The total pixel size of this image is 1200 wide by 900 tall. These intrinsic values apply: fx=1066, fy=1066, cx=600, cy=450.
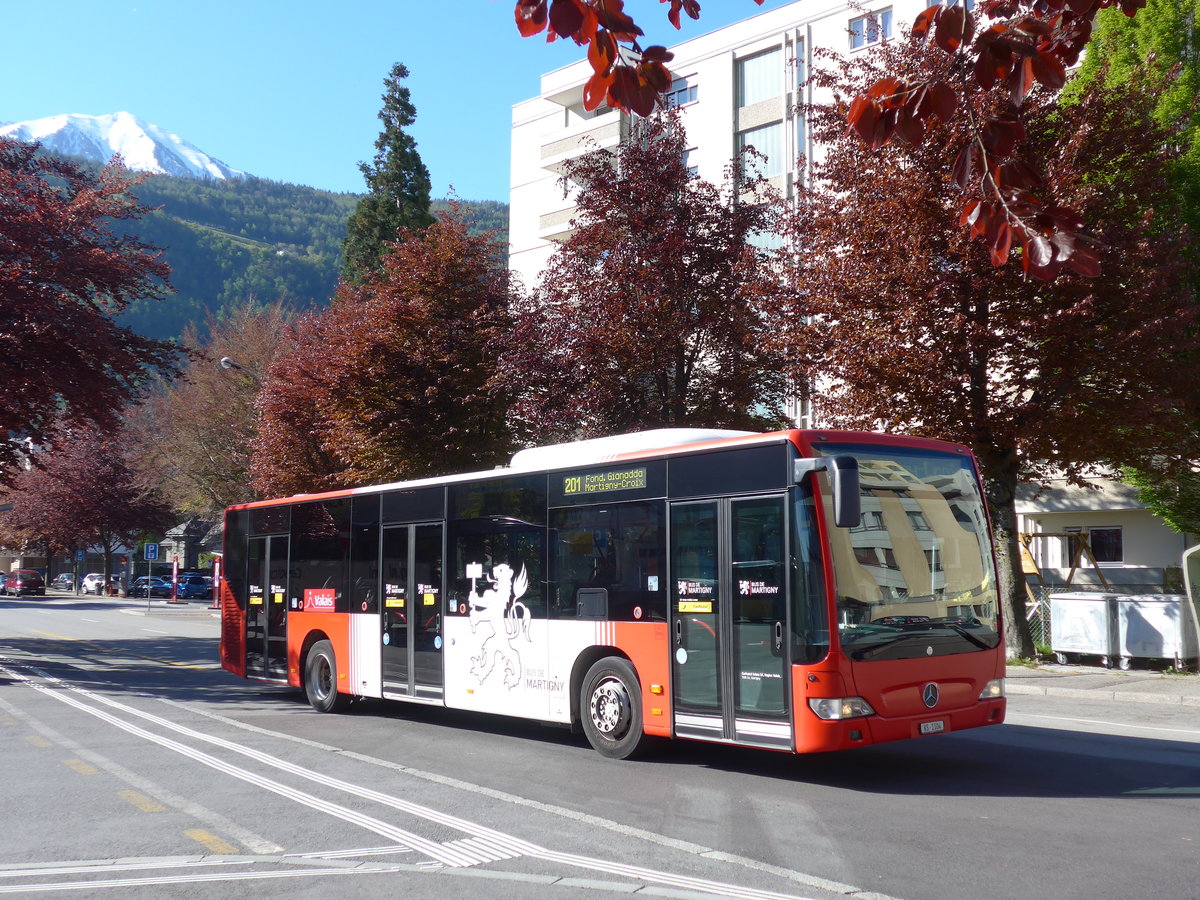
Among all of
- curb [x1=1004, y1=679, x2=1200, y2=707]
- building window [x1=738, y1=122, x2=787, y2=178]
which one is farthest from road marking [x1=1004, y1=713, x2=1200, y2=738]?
building window [x1=738, y1=122, x2=787, y2=178]

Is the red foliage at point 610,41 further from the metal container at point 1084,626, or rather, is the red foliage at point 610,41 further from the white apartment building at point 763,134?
the white apartment building at point 763,134

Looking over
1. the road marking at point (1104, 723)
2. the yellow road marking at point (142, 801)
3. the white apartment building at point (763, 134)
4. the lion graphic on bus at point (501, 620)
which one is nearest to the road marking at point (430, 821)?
the yellow road marking at point (142, 801)

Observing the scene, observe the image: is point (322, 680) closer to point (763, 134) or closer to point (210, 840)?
point (210, 840)

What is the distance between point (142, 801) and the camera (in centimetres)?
823

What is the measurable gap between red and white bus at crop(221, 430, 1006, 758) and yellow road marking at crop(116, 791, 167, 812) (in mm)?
3847

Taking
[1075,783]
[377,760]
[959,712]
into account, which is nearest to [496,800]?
[377,760]

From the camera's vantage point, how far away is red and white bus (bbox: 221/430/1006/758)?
27.1 feet

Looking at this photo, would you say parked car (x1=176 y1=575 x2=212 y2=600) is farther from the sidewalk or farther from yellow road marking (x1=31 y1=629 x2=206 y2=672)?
the sidewalk

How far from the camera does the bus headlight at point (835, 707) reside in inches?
315

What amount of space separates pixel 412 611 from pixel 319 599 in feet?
8.00

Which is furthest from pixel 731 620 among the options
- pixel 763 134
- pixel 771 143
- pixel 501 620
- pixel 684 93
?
pixel 684 93

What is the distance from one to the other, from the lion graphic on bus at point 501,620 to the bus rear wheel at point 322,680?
3208 mm

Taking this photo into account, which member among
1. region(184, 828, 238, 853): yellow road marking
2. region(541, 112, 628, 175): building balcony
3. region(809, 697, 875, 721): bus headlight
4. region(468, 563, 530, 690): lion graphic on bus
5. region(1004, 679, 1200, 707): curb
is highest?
region(541, 112, 628, 175): building balcony

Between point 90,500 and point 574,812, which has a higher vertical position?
point 90,500
